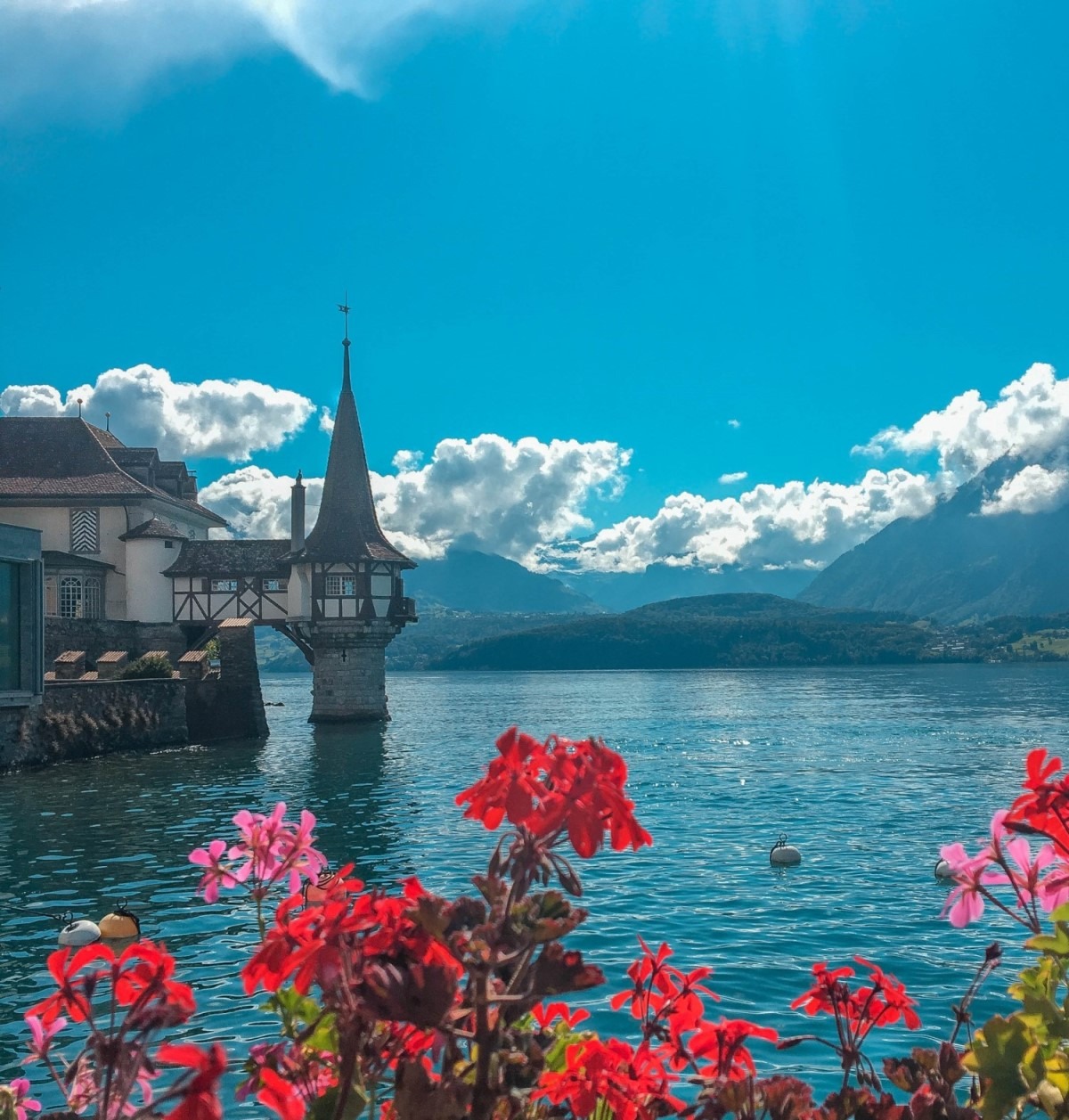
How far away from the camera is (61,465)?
5406 cm

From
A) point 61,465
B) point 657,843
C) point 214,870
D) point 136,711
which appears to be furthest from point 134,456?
point 214,870

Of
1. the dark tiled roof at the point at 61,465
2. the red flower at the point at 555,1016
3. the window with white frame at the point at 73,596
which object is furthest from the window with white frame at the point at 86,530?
the red flower at the point at 555,1016

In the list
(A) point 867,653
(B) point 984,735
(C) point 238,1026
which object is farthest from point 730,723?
(A) point 867,653

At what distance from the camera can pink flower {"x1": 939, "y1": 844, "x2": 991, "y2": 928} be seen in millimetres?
2678

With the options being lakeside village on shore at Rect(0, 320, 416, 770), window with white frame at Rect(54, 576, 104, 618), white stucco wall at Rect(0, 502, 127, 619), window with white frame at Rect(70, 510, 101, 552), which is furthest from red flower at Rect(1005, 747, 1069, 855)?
window with white frame at Rect(70, 510, 101, 552)

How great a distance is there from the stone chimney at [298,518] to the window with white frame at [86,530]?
957cm

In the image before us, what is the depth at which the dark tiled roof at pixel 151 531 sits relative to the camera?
169ft

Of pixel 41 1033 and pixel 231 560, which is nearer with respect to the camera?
pixel 41 1033

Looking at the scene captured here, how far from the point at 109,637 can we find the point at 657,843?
34.5 m

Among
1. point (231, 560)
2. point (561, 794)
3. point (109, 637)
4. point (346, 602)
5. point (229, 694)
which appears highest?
Answer: point (231, 560)

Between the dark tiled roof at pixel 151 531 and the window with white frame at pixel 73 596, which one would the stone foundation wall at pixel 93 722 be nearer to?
the window with white frame at pixel 73 596

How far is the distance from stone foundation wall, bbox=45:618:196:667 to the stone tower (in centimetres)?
580

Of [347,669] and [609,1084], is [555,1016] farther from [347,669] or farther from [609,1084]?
[347,669]

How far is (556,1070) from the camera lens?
114 inches
